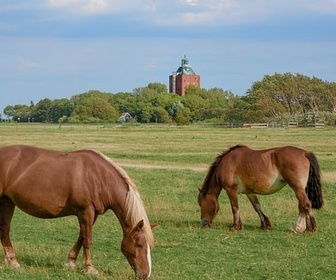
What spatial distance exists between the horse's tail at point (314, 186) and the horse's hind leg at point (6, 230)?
6.28 meters

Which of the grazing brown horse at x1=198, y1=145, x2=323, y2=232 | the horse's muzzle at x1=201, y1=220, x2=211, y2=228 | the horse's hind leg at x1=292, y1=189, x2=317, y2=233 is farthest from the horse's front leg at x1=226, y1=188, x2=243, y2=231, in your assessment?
the horse's hind leg at x1=292, y1=189, x2=317, y2=233

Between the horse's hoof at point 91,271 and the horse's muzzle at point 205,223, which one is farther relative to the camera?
the horse's muzzle at point 205,223

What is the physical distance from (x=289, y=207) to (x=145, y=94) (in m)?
146

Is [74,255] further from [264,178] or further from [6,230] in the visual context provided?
[264,178]

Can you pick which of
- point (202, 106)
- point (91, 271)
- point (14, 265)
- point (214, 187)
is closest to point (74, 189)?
point (91, 271)

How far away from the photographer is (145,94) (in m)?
160

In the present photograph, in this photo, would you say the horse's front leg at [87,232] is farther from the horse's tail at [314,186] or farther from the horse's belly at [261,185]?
the horse's tail at [314,186]

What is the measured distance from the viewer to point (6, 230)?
27.8ft

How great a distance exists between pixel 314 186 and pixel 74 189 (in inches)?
238

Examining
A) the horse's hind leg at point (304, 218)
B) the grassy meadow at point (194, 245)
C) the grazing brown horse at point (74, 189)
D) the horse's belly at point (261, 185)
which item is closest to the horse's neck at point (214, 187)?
the horse's belly at point (261, 185)

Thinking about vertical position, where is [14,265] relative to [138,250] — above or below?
below

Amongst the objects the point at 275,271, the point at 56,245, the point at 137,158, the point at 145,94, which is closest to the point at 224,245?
the point at 275,271

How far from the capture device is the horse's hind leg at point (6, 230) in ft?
27.4

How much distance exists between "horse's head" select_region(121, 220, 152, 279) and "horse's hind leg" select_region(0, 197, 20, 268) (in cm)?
178
